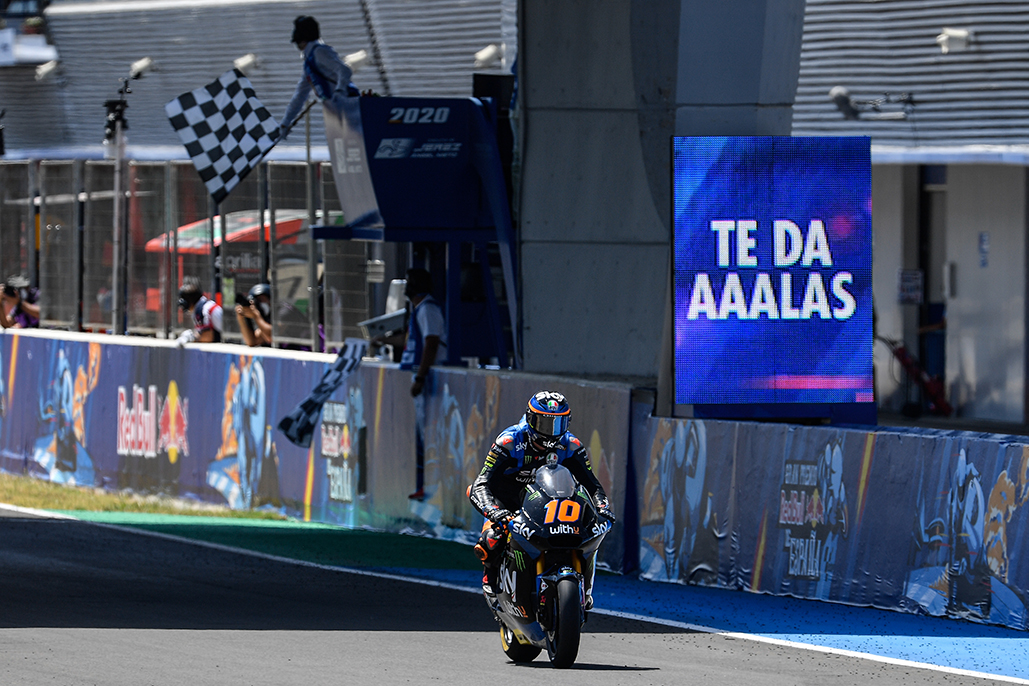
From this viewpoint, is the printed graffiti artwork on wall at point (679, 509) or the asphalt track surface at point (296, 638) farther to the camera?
the printed graffiti artwork on wall at point (679, 509)

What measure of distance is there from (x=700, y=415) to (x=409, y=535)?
3.77 meters

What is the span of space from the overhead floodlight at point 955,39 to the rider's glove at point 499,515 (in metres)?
13.8

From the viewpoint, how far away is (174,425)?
19.5 m

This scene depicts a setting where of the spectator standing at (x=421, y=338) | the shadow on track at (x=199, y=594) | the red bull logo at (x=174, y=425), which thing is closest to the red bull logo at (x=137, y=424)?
the red bull logo at (x=174, y=425)

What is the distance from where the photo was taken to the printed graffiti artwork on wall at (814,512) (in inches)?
488

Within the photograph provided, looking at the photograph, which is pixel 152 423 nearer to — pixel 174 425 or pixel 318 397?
pixel 174 425

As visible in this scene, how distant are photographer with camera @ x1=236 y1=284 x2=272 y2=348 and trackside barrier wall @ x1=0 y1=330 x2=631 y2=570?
586mm

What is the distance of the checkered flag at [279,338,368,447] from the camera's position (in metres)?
17.1

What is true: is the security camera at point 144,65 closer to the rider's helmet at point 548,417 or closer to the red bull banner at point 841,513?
the red bull banner at point 841,513

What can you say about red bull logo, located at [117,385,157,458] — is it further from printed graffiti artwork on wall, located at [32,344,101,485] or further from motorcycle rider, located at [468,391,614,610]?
motorcycle rider, located at [468,391,614,610]

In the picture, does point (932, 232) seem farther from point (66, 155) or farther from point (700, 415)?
point (66, 155)

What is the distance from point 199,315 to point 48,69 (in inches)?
568

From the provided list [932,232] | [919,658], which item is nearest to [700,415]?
Answer: [919,658]

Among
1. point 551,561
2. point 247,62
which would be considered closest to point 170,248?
point 247,62
